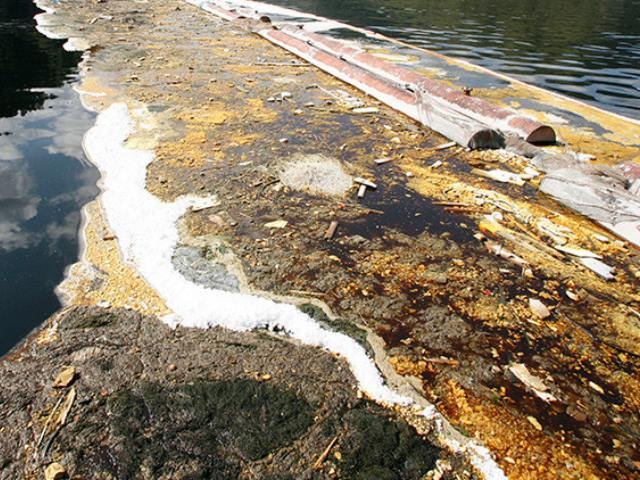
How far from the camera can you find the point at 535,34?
1877 cm

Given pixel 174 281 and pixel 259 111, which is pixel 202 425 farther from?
pixel 259 111

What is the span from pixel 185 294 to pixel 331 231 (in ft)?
5.44

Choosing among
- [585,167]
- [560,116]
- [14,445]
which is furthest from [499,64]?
[14,445]

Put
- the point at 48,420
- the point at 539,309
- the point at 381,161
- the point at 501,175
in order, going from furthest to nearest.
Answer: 1. the point at 381,161
2. the point at 501,175
3. the point at 539,309
4. the point at 48,420

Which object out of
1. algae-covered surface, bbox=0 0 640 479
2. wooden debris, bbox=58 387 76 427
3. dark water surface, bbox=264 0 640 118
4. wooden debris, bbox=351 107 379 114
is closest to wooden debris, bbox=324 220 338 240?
algae-covered surface, bbox=0 0 640 479

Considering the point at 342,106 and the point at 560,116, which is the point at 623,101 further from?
the point at 342,106

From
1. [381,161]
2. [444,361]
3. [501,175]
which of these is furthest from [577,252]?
[381,161]

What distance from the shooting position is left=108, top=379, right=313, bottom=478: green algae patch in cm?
250

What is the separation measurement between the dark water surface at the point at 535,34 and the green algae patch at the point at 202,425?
442 inches

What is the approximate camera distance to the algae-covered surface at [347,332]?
2.60 m

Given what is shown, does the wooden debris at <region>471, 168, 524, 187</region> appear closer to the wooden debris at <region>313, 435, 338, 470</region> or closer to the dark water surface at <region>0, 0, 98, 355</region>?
the wooden debris at <region>313, 435, 338, 470</region>

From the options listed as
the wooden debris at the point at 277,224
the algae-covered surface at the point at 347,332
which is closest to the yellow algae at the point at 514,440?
the algae-covered surface at the point at 347,332

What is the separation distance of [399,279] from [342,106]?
216 inches

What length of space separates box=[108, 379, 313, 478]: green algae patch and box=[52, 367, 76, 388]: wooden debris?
1.21 ft
